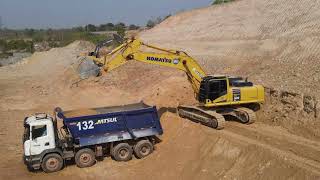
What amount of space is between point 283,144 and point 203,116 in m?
4.11

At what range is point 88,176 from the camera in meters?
15.1

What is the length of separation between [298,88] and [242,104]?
2.46 metres

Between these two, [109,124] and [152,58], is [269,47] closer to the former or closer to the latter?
[152,58]

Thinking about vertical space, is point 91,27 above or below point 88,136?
above

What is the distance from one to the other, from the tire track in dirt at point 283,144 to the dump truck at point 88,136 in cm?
284

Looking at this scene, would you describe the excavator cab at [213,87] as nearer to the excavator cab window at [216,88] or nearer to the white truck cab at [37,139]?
the excavator cab window at [216,88]

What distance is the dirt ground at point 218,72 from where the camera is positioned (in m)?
14.8

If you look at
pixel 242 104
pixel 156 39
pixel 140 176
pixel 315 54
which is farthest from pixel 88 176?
pixel 156 39

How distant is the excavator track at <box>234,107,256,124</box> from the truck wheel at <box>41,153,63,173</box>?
759 cm

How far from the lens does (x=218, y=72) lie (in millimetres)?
25953

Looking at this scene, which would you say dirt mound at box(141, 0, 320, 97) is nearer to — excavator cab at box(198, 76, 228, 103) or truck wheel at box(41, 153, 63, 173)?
excavator cab at box(198, 76, 228, 103)

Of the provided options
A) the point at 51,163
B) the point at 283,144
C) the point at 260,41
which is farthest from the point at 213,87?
the point at 260,41

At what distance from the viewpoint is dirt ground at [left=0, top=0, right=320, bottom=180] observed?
14805 mm

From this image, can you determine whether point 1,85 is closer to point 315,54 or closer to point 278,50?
point 278,50
